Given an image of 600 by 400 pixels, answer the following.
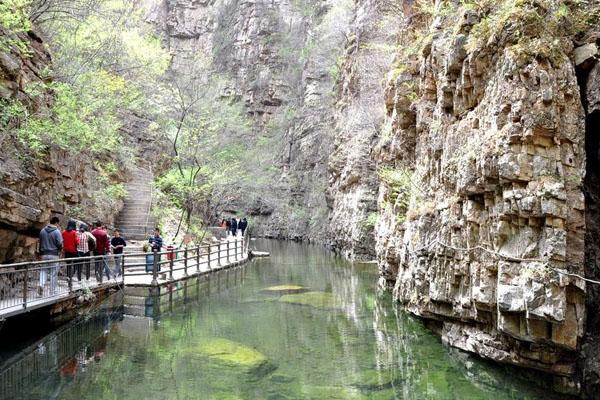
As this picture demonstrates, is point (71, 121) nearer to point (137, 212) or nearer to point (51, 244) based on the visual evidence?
point (51, 244)

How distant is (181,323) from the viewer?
13906 mm

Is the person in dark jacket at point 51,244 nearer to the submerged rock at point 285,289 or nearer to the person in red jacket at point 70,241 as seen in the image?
the person in red jacket at point 70,241

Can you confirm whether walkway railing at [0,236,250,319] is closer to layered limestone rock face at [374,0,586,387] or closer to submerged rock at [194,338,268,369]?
submerged rock at [194,338,268,369]

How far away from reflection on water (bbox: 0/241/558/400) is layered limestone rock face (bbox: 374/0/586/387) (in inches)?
38.2

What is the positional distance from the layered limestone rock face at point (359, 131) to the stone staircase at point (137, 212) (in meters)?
12.8

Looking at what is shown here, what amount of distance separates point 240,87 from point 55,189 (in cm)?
4686

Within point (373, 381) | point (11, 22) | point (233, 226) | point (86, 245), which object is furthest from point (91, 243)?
point (233, 226)

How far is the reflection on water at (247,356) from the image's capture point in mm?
8781

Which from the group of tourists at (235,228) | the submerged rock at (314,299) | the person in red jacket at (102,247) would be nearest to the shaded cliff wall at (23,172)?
the person in red jacket at (102,247)

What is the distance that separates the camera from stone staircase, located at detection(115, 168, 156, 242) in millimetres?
23906

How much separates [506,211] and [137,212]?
2074cm

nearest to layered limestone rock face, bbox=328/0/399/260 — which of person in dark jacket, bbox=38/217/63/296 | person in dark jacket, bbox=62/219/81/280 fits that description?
person in dark jacket, bbox=62/219/81/280

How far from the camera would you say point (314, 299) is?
17.6 metres

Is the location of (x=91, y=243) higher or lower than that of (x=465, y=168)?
lower
